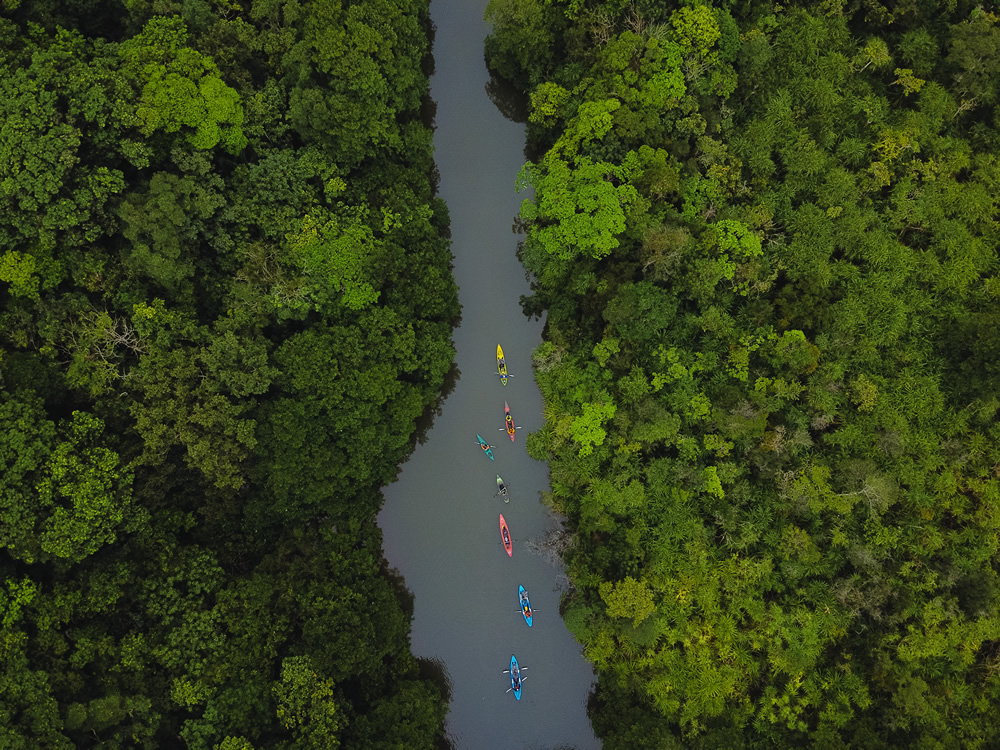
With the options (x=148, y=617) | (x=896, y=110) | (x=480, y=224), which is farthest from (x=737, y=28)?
(x=148, y=617)

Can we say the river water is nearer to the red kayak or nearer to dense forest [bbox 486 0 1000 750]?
the red kayak

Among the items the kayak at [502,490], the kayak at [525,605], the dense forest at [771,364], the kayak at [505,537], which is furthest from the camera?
the kayak at [502,490]

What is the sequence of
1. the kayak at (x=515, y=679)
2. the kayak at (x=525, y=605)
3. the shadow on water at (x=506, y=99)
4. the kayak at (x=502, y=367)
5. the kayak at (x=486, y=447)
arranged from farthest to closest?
1. the shadow on water at (x=506, y=99)
2. the kayak at (x=502, y=367)
3. the kayak at (x=486, y=447)
4. the kayak at (x=525, y=605)
5. the kayak at (x=515, y=679)

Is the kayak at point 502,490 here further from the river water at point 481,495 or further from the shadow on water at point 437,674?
the shadow on water at point 437,674

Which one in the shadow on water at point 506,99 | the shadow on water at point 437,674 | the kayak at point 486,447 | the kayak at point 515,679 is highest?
the shadow on water at point 506,99

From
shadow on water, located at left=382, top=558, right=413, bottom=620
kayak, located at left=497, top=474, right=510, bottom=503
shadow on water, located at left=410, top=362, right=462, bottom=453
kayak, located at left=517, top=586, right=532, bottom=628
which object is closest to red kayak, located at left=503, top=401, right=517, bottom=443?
kayak, located at left=497, top=474, right=510, bottom=503

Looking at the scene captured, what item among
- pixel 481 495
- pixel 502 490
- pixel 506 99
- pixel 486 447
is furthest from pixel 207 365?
pixel 506 99

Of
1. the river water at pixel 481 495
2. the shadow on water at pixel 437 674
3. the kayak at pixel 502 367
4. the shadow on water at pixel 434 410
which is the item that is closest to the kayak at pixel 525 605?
the river water at pixel 481 495
